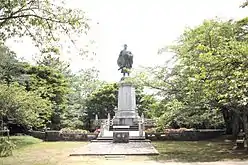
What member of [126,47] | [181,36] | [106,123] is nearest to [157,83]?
[181,36]

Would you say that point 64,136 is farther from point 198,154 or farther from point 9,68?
point 198,154

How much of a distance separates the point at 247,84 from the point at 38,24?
623 cm

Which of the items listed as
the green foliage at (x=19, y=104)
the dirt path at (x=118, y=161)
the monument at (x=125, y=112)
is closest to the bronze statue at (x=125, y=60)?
the monument at (x=125, y=112)

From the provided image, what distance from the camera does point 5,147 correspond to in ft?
46.0

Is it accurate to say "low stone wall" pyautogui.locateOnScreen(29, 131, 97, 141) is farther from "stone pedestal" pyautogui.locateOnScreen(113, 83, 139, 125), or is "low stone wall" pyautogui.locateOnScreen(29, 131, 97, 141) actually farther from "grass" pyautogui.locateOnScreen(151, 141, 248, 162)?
"grass" pyautogui.locateOnScreen(151, 141, 248, 162)

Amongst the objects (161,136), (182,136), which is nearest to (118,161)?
(161,136)

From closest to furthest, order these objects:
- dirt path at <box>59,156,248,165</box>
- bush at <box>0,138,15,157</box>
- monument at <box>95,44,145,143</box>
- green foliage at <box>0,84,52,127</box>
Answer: dirt path at <box>59,156,248,165</box> → bush at <box>0,138,15,157</box> → green foliage at <box>0,84,52,127</box> → monument at <box>95,44,145,143</box>

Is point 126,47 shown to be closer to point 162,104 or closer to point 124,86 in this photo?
point 124,86

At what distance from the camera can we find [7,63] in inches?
1099

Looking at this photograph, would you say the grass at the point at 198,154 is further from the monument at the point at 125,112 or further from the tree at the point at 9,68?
the tree at the point at 9,68

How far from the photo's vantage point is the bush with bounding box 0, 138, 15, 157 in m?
13.4

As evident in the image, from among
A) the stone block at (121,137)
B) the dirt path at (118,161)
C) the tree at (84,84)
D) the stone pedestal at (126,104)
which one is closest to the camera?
the dirt path at (118,161)

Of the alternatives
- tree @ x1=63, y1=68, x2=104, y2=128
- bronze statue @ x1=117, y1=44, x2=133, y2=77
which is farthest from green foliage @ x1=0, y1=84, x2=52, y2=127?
tree @ x1=63, y1=68, x2=104, y2=128

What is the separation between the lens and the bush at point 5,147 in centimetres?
1343
